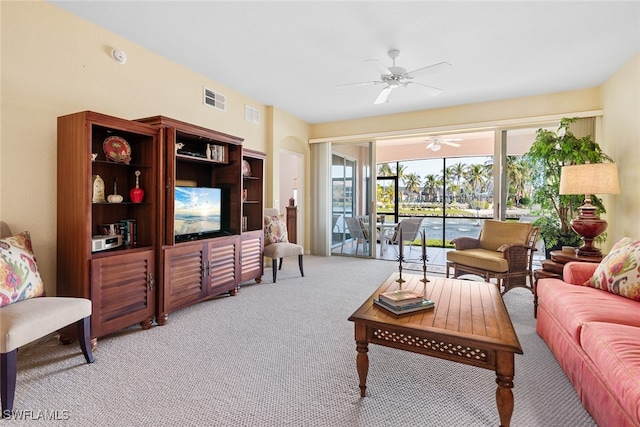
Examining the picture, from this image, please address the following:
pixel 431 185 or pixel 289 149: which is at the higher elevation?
pixel 289 149

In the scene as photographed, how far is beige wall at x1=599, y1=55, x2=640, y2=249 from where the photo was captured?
339 cm

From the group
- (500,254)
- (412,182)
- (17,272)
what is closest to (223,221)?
(17,272)

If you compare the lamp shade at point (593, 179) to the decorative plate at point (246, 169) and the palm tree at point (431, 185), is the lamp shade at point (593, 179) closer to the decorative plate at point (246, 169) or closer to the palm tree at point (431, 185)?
the decorative plate at point (246, 169)

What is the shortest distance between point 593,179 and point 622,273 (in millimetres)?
1231

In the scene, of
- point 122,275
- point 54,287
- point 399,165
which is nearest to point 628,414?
point 122,275

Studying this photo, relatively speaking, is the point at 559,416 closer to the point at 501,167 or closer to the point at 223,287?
the point at 223,287

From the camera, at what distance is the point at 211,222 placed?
3.63 m

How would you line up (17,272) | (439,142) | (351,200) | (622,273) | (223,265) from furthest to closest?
1. (439,142)
2. (351,200)
3. (223,265)
4. (622,273)
5. (17,272)

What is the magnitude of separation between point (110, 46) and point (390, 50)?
2.80 meters

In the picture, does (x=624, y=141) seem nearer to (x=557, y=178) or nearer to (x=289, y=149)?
(x=557, y=178)

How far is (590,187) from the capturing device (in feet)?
9.77

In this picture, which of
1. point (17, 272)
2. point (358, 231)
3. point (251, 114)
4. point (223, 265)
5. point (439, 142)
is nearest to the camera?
point (17, 272)

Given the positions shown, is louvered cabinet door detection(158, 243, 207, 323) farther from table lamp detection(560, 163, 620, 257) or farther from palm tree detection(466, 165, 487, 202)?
palm tree detection(466, 165, 487, 202)

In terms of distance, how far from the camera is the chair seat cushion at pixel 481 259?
3.47 metres
